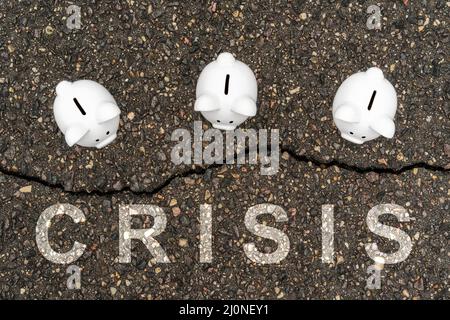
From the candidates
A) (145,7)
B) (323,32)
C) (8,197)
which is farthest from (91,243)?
(323,32)

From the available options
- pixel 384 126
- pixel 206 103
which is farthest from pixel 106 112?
pixel 384 126

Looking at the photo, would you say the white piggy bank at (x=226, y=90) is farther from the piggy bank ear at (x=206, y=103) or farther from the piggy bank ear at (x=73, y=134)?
the piggy bank ear at (x=73, y=134)

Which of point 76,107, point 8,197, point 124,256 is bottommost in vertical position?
point 124,256

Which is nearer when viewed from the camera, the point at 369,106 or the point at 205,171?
the point at 369,106

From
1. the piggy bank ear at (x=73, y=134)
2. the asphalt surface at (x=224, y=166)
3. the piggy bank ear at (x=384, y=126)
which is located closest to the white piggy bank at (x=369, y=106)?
the piggy bank ear at (x=384, y=126)

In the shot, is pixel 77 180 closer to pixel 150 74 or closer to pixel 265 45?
pixel 150 74

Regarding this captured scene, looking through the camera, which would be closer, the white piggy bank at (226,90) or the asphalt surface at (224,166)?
the white piggy bank at (226,90)

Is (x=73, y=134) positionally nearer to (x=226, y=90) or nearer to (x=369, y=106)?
(x=226, y=90)
